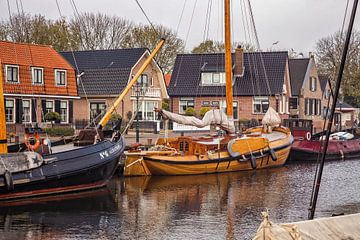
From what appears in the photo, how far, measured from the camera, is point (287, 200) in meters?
23.1

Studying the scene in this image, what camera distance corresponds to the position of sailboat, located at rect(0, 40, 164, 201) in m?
21.3

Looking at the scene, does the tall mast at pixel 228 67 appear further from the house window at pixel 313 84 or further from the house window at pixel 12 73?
the house window at pixel 313 84

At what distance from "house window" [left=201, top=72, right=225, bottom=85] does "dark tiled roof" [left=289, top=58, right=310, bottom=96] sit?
871 cm

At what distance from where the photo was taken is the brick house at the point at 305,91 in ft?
210

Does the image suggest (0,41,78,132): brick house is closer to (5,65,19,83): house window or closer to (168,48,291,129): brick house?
(5,65,19,83): house window

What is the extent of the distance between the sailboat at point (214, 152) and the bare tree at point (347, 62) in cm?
3401

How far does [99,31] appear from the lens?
78375 mm

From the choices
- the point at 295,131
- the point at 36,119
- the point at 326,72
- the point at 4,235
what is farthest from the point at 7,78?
the point at 326,72

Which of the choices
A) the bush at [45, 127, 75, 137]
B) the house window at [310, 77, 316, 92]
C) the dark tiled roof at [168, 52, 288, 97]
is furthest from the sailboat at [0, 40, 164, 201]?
the house window at [310, 77, 316, 92]

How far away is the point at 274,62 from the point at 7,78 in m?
23.3

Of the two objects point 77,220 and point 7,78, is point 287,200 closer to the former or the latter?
point 77,220

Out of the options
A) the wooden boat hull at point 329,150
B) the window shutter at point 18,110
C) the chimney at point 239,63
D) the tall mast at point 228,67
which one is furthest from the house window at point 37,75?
the wooden boat hull at point 329,150

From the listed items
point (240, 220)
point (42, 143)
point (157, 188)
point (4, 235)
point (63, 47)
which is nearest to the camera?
point (4, 235)

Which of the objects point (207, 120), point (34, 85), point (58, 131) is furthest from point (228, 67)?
point (34, 85)
